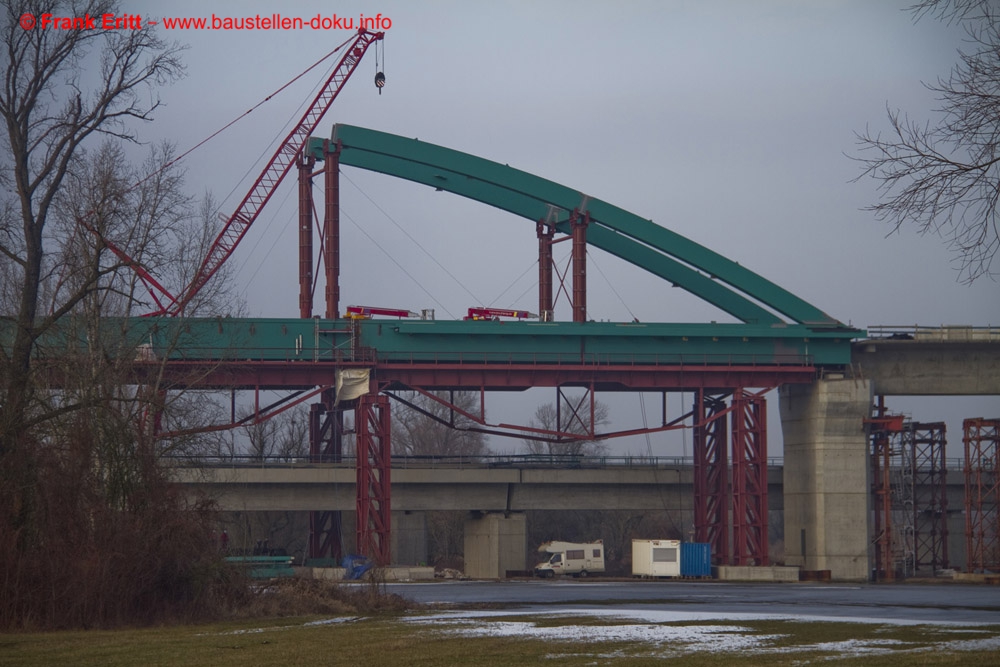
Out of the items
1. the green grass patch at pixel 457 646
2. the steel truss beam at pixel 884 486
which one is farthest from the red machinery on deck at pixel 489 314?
the green grass patch at pixel 457 646

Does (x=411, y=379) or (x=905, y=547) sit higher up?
(x=411, y=379)

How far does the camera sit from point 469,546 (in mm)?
73250

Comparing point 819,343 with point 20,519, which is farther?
point 819,343

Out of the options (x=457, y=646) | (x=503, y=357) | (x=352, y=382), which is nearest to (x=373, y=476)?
(x=352, y=382)

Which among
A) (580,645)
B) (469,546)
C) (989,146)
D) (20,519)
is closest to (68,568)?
(20,519)

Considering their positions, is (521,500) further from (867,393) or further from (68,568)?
(68,568)

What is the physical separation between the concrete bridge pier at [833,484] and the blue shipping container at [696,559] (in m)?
5.09

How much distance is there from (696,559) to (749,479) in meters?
5.75

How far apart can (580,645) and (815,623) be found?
7.16 meters

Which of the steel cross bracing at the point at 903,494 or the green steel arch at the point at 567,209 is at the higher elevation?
the green steel arch at the point at 567,209

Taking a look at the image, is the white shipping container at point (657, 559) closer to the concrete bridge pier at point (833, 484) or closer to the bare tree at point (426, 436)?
the concrete bridge pier at point (833, 484)

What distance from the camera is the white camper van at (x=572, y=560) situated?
72188 mm

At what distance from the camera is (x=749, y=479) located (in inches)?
2667

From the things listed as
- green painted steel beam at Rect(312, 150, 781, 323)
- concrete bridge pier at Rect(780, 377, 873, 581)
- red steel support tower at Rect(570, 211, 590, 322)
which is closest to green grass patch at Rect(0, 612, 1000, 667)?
concrete bridge pier at Rect(780, 377, 873, 581)
